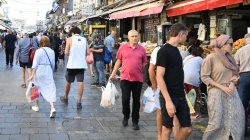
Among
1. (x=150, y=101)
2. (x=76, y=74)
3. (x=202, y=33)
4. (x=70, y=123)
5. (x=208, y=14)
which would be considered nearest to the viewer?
(x=150, y=101)

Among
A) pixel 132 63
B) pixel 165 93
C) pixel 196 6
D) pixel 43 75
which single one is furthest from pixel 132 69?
pixel 196 6

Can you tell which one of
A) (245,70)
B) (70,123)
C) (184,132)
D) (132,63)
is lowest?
(70,123)

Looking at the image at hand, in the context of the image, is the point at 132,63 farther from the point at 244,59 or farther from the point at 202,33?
the point at 202,33

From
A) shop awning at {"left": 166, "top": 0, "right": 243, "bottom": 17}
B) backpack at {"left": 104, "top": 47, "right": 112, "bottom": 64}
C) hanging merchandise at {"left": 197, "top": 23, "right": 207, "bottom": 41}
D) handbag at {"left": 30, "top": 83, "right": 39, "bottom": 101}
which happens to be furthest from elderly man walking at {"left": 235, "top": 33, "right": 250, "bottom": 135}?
backpack at {"left": 104, "top": 47, "right": 112, "bottom": 64}

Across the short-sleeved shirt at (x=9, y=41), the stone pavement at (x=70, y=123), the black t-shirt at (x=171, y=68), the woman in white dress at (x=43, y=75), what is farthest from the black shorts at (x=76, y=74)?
the short-sleeved shirt at (x=9, y=41)

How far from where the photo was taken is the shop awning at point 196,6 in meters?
8.81

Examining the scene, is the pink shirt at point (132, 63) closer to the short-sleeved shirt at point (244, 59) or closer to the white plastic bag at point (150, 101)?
the white plastic bag at point (150, 101)

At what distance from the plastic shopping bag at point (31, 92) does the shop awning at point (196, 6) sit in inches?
163

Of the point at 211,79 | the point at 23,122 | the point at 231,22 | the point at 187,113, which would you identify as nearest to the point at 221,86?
the point at 211,79

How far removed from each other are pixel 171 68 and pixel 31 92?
4.18 metres

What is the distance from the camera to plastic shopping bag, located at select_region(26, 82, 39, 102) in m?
8.59

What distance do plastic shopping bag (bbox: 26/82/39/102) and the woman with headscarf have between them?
3.86m

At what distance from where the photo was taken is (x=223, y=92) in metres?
6.05

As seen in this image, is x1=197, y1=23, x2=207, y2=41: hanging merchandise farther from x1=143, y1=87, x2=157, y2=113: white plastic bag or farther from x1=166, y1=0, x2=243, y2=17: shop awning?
x1=143, y1=87, x2=157, y2=113: white plastic bag
